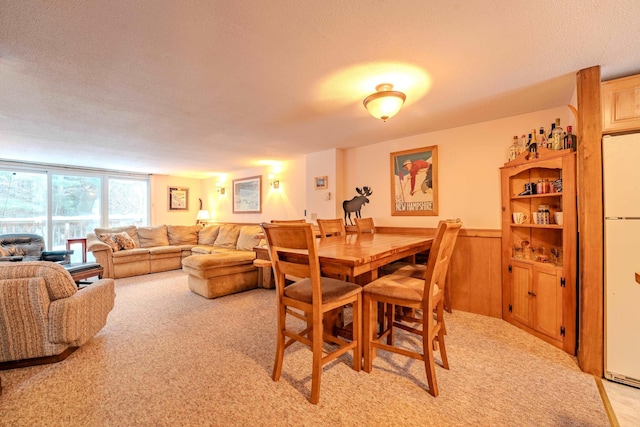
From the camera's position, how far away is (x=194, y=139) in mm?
3527

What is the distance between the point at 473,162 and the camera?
300 centimetres

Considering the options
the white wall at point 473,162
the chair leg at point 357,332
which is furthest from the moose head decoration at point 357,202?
the chair leg at point 357,332

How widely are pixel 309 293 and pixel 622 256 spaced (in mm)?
2106

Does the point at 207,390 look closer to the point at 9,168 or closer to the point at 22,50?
the point at 22,50

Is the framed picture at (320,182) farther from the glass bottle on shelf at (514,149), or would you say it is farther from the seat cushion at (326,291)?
the seat cushion at (326,291)

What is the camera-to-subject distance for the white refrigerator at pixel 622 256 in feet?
5.55

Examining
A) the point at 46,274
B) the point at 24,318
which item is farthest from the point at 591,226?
the point at 24,318

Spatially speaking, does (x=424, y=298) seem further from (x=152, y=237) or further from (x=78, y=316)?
(x=152, y=237)

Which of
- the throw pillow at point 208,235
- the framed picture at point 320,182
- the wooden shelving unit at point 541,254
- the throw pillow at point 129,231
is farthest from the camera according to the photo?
the throw pillow at point 208,235

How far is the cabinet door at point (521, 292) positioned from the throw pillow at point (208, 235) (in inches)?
207

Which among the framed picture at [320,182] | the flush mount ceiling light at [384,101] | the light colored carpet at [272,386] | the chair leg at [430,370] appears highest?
the flush mount ceiling light at [384,101]

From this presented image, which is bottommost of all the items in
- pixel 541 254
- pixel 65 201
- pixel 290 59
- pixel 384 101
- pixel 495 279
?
pixel 495 279

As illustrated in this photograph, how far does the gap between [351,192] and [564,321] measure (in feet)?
9.11

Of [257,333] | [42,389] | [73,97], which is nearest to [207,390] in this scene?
[257,333]
